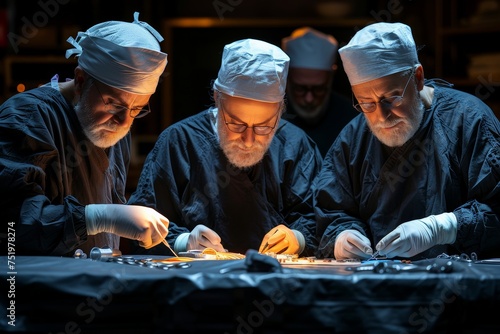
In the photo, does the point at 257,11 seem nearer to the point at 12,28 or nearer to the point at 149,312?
the point at 12,28

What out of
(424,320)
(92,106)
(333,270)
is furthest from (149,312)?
(92,106)

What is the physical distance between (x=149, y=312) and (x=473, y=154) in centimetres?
183

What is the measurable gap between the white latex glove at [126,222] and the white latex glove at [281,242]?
55 centimetres

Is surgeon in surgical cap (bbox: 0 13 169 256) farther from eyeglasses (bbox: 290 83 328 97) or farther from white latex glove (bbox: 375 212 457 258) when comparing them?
eyeglasses (bbox: 290 83 328 97)

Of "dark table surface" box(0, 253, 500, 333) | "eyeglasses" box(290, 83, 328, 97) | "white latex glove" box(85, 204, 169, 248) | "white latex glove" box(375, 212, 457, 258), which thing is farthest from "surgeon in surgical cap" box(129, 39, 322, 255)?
"eyeglasses" box(290, 83, 328, 97)

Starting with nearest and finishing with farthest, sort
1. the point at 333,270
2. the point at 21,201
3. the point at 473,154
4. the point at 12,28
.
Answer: the point at 333,270
the point at 21,201
the point at 473,154
the point at 12,28

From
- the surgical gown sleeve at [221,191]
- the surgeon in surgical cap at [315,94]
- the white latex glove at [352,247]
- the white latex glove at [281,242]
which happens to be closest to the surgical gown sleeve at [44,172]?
the surgical gown sleeve at [221,191]

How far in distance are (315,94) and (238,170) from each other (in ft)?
6.24

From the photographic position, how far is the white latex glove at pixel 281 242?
3844 mm

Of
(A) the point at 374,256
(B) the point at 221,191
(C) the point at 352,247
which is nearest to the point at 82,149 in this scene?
(B) the point at 221,191

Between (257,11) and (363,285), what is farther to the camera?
(257,11)

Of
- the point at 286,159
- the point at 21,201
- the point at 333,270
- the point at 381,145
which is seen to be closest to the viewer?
the point at 333,270

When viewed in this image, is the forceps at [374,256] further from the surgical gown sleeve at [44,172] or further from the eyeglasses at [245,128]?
the surgical gown sleeve at [44,172]

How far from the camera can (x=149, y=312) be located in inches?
103
